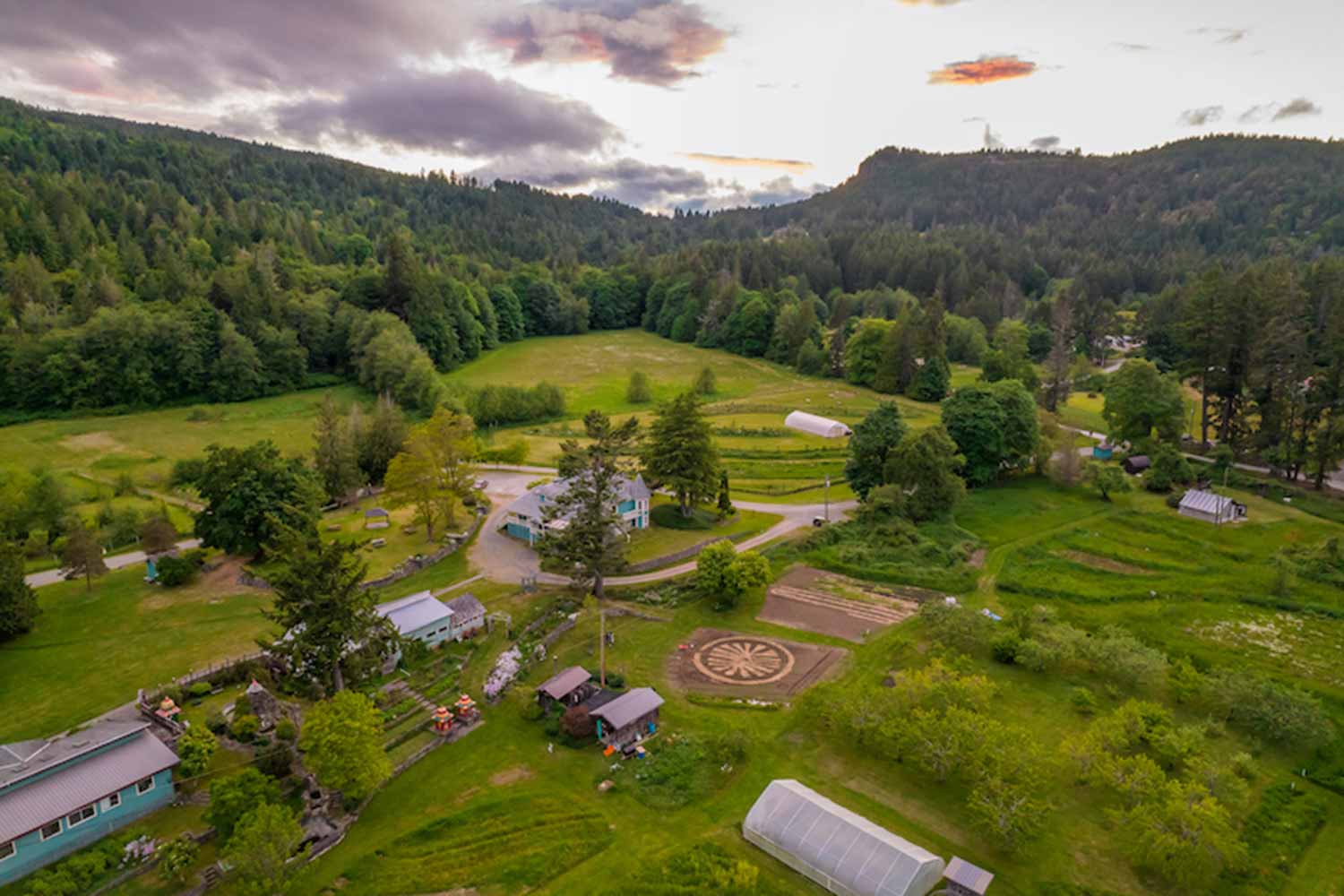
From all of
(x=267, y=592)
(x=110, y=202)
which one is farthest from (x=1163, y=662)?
(x=110, y=202)

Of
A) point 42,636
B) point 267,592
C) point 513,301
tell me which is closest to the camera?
point 42,636

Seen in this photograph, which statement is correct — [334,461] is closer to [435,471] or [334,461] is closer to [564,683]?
[435,471]

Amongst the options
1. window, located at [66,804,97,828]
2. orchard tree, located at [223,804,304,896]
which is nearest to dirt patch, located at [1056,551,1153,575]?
orchard tree, located at [223,804,304,896]

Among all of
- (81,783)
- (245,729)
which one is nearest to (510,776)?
(245,729)

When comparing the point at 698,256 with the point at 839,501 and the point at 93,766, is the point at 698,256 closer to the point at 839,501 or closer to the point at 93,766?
the point at 839,501

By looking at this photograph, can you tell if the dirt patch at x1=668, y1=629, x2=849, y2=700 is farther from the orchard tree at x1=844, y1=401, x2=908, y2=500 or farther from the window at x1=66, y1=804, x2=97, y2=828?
the window at x1=66, y1=804, x2=97, y2=828

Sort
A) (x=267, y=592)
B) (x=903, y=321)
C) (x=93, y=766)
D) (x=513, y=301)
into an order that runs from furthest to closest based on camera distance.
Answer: (x=513, y=301), (x=903, y=321), (x=267, y=592), (x=93, y=766)
